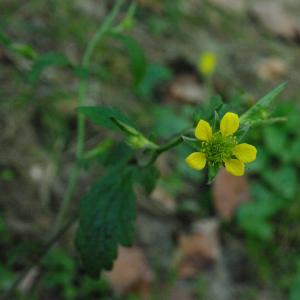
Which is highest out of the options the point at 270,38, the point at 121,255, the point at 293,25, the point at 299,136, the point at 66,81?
the point at 293,25

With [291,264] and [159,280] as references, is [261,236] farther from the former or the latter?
[159,280]

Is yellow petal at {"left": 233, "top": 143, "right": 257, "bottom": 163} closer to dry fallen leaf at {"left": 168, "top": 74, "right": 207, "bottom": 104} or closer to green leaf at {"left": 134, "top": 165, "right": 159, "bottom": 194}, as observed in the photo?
green leaf at {"left": 134, "top": 165, "right": 159, "bottom": 194}

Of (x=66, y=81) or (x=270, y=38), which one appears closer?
(x=66, y=81)

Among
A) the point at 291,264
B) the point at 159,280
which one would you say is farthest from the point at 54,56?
the point at 291,264

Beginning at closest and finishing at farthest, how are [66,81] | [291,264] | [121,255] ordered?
[121,255], [291,264], [66,81]

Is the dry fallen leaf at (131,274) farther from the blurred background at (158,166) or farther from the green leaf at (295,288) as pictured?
the green leaf at (295,288)

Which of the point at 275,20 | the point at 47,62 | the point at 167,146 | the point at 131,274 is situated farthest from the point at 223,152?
the point at 275,20

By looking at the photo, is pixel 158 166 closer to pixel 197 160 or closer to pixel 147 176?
pixel 147 176

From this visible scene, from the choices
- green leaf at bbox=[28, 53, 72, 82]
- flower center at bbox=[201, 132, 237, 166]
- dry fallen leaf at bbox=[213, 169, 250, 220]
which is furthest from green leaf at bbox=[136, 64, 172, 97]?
flower center at bbox=[201, 132, 237, 166]
